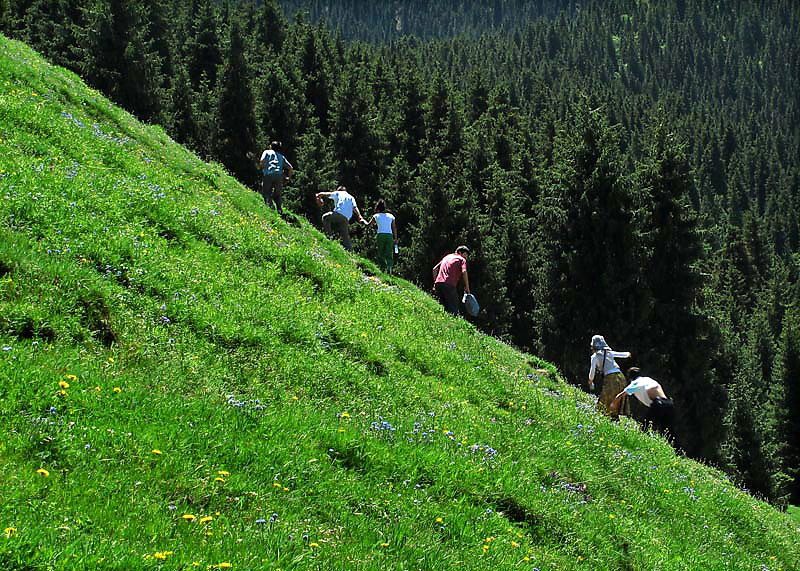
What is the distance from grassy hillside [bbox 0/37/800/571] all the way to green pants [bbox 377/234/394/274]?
6435 millimetres

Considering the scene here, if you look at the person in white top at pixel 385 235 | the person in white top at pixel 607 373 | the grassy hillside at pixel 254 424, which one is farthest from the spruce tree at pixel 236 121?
the person in white top at pixel 607 373

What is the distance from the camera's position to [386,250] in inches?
878

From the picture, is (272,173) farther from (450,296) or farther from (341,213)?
(450,296)

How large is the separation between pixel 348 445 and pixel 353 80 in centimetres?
6038

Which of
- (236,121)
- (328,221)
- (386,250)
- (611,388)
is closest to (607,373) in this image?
(611,388)

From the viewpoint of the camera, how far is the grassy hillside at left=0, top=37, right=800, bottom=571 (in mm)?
5812

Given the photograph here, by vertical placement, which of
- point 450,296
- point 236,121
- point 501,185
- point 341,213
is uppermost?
point 341,213

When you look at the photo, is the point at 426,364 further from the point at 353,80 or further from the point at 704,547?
the point at 353,80

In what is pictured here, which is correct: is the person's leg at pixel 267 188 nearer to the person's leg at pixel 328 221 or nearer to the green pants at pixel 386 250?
the person's leg at pixel 328 221

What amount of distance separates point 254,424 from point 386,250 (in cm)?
1491

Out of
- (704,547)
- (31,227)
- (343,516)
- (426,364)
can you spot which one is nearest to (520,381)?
(426,364)

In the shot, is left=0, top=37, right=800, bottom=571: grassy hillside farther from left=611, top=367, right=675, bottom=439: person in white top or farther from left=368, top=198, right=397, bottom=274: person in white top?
left=368, top=198, right=397, bottom=274: person in white top

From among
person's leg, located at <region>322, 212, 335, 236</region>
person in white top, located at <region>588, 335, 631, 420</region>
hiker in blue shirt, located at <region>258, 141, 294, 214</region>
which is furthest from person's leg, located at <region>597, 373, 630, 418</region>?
hiker in blue shirt, located at <region>258, 141, 294, 214</region>

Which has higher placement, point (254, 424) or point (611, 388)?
point (254, 424)
